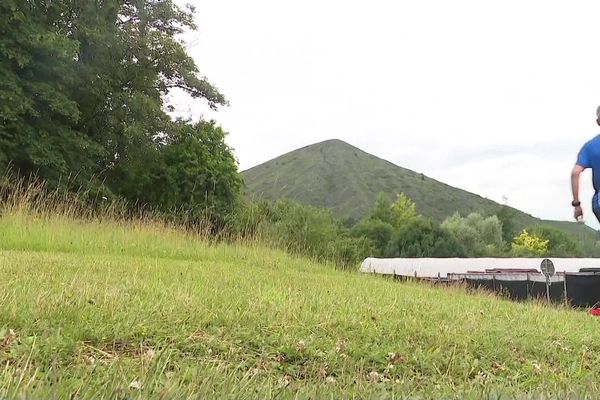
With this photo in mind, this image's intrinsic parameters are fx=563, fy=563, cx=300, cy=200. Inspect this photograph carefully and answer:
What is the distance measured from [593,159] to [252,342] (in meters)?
3.33

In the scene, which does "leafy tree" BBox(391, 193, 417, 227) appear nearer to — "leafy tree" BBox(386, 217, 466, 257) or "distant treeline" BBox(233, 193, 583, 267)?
"distant treeline" BBox(233, 193, 583, 267)

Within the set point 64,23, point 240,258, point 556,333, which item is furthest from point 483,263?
point 556,333

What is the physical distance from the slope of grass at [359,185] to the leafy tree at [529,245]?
44.6 feet

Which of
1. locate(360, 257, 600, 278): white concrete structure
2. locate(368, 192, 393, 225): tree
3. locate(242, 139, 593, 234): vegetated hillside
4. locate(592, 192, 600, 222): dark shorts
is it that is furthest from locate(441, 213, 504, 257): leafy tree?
locate(592, 192, 600, 222): dark shorts

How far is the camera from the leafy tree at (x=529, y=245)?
70938mm

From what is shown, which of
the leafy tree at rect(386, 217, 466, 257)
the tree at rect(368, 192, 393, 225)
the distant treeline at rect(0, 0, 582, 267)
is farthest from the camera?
the tree at rect(368, 192, 393, 225)

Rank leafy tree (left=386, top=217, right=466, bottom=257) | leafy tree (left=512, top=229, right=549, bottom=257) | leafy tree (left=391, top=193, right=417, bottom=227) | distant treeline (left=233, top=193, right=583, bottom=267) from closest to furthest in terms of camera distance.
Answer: leafy tree (left=386, top=217, right=466, bottom=257), distant treeline (left=233, top=193, right=583, bottom=267), leafy tree (left=512, top=229, right=549, bottom=257), leafy tree (left=391, top=193, right=417, bottom=227)

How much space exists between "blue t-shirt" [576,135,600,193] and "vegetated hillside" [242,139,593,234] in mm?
87652

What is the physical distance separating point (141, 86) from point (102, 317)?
17482 millimetres

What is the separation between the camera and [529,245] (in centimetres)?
7456

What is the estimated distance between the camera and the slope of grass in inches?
3935

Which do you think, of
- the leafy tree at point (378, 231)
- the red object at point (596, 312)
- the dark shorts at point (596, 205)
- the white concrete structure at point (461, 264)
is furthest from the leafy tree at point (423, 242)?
the dark shorts at point (596, 205)

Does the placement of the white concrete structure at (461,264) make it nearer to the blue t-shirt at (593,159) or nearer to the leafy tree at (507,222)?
the blue t-shirt at (593,159)

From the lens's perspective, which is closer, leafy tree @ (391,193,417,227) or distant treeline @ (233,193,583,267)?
distant treeline @ (233,193,583,267)
